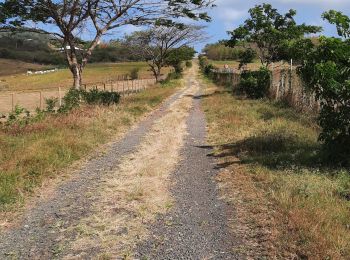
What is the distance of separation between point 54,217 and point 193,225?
186 cm

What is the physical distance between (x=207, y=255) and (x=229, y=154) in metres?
5.55

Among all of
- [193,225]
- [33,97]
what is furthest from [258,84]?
[33,97]

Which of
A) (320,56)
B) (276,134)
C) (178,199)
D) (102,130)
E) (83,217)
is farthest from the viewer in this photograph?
(102,130)

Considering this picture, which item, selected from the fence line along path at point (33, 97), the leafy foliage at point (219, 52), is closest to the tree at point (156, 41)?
the fence line along path at point (33, 97)

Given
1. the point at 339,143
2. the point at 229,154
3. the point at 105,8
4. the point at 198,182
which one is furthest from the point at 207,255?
the point at 105,8

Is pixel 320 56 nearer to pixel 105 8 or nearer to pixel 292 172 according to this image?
pixel 292 172

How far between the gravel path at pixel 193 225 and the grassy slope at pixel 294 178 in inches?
19.5

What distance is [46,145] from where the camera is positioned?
1007 cm

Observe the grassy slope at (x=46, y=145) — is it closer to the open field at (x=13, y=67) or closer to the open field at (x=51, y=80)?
the open field at (x=51, y=80)

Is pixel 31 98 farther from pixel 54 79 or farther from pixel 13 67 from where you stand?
pixel 13 67

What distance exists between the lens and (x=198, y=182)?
8102 millimetres

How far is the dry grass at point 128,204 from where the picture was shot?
17.3ft

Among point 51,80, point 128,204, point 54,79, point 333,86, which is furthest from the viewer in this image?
point 54,79

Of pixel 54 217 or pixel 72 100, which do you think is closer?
pixel 54 217
